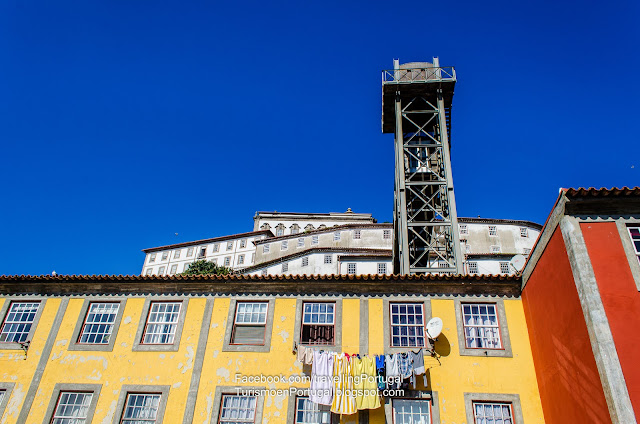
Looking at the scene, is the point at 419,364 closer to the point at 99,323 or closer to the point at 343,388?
the point at 343,388

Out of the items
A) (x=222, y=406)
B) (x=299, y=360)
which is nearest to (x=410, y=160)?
(x=299, y=360)

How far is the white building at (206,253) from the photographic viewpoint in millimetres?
71931

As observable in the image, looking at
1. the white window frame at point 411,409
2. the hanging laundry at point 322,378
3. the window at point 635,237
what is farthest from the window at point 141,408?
the window at point 635,237

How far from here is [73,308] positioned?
15242 millimetres

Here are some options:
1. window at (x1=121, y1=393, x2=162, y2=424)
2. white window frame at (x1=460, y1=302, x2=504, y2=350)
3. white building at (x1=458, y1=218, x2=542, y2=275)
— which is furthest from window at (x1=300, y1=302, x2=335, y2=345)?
white building at (x1=458, y1=218, x2=542, y2=275)

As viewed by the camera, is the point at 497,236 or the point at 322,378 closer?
the point at 322,378

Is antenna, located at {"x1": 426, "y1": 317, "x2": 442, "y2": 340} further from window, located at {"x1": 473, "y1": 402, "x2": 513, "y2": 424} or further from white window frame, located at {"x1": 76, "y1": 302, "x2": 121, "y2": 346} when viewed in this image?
white window frame, located at {"x1": 76, "y1": 302, "x2": 121, "y2": 346}

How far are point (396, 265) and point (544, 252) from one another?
14.8m

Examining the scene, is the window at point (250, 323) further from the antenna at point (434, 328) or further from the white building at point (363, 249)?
the white building at point (363, 249)

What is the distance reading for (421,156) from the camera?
24.7 meters

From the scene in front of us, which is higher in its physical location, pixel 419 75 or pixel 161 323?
pixel 419 75

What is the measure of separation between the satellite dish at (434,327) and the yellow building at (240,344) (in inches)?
27.4

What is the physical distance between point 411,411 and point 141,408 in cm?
808

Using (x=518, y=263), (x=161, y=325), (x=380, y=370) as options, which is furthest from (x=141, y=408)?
(x=518, y=263)
